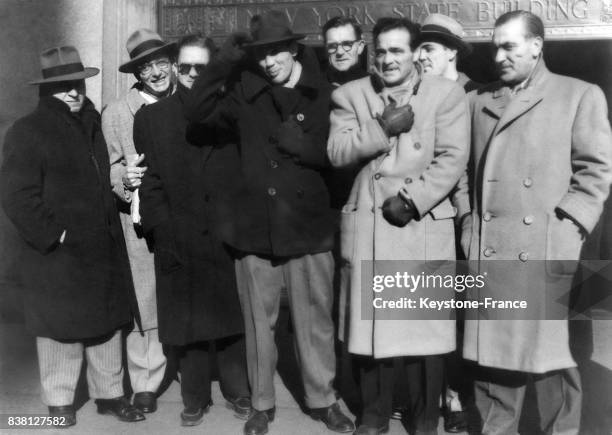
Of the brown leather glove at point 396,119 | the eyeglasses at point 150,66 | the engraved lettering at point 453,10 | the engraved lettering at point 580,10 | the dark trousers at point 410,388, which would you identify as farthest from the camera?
the engraved lettering at point 453,10

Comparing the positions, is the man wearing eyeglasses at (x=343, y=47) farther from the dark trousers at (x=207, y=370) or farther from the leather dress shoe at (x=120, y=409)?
the leather dress shoe at (x=120, y=409)

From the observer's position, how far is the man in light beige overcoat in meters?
3.58

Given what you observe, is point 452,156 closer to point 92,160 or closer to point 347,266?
point 347,266

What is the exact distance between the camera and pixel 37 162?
4.18 metres

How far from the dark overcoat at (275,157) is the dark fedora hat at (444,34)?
691mm

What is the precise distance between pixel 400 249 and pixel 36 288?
77.8 inches

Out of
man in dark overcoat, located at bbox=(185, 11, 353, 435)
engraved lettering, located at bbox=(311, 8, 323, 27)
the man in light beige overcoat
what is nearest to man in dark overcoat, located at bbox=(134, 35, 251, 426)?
man in dark overcoat, located at bbox=(185, 11, 353, 435)

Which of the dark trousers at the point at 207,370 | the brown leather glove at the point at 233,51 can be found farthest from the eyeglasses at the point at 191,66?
the dark trousers at the point at 207,370

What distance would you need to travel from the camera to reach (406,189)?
3.73 metres

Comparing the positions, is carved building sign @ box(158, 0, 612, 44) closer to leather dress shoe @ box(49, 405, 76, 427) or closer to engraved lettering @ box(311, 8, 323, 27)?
engraved lettering @ box(311, 8, 323, 27)

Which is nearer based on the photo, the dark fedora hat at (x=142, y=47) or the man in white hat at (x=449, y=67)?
the man in white hat at (x=449, y=67)

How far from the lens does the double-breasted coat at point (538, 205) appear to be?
3561mm

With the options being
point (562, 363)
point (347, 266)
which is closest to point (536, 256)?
point (562, 363)

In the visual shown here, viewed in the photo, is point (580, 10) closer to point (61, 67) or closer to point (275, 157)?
point (275, 157)
